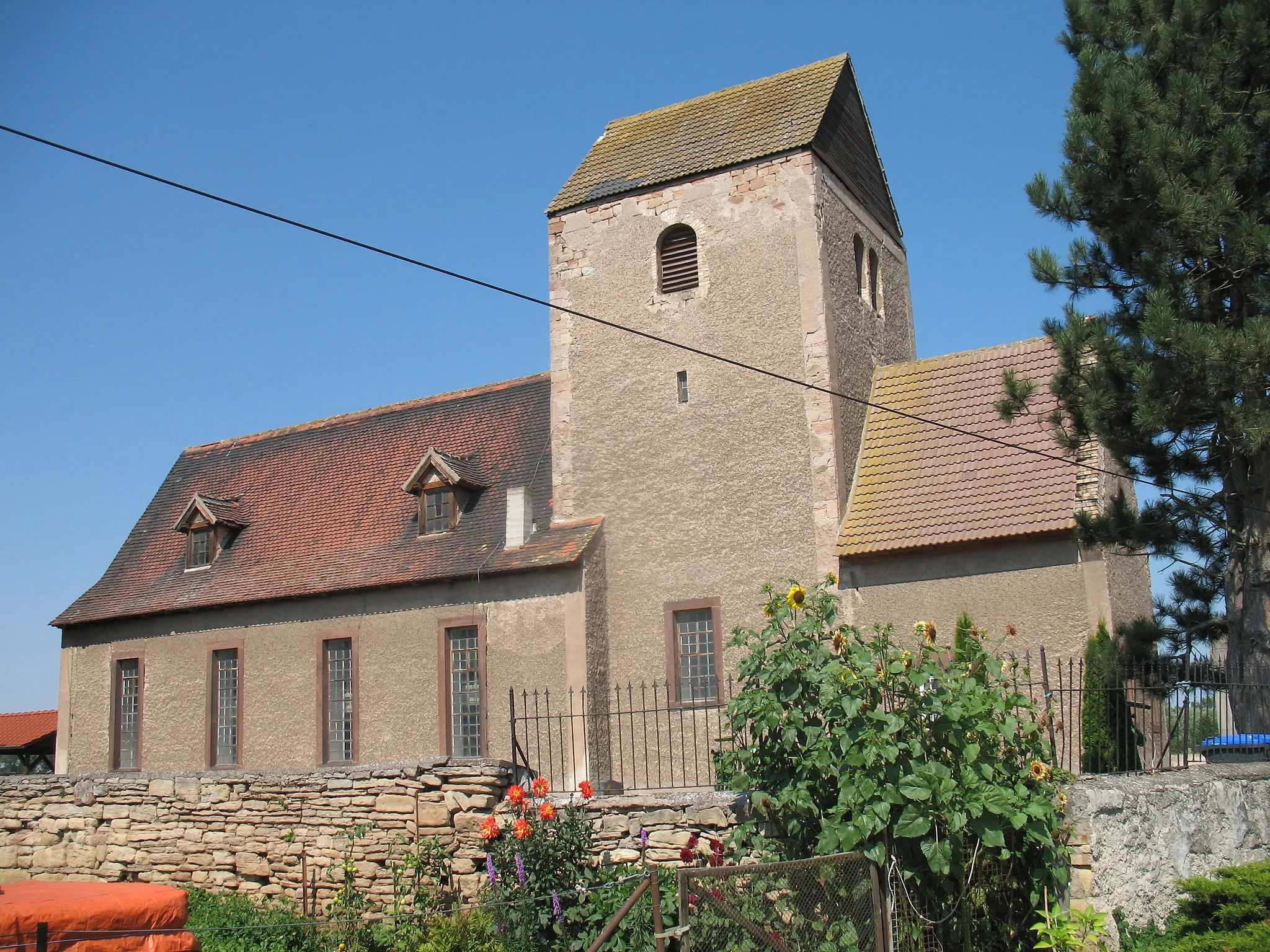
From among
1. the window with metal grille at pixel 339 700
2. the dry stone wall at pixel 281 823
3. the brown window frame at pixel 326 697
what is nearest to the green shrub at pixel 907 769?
the dry stone wall at pixel 281 823

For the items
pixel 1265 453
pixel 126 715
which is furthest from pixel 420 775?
pixel 126 715

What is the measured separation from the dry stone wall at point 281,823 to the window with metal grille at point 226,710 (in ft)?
18.9

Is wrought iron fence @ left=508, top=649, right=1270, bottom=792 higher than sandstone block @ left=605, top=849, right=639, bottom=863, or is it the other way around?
wrought iron fence @ left=508, top=649, right=1270, bottom=792

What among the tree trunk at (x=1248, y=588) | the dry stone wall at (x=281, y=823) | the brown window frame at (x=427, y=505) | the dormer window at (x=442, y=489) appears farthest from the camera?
the dormer window at (x=442, y=489)

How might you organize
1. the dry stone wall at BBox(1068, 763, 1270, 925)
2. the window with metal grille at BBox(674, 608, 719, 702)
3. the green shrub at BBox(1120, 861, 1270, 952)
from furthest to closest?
the window with metal grille at BBox(674, 608, 719, 702), the dry stone wall at BBox(1068, 763, 1270, 925), the green shrub at BBox(1120, 861, 1270, 952)

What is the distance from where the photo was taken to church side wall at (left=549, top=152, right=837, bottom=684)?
56.4 feet

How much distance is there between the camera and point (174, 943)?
780 cm

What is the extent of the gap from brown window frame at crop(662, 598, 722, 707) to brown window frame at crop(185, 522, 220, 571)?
10.5 m

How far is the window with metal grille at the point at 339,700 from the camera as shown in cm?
1995

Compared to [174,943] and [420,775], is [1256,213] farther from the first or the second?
[174,943]

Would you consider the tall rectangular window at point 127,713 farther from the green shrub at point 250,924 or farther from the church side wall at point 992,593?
the church side wall at point 992,593

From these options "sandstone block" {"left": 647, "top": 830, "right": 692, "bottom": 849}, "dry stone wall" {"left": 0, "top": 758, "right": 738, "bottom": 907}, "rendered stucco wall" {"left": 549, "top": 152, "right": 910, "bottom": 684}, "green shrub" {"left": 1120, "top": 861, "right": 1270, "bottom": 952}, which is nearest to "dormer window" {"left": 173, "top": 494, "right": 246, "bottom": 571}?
→ "rendered stucco wall" {"left": 549, "top": 152, "right": 910, "bottom": 684}

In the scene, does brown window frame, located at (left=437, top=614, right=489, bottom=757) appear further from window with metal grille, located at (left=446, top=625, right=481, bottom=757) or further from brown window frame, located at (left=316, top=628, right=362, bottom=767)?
brown window frame, located at (left=316, top=628, right=362, bottom=767)

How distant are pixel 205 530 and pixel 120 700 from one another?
3.56 metres
